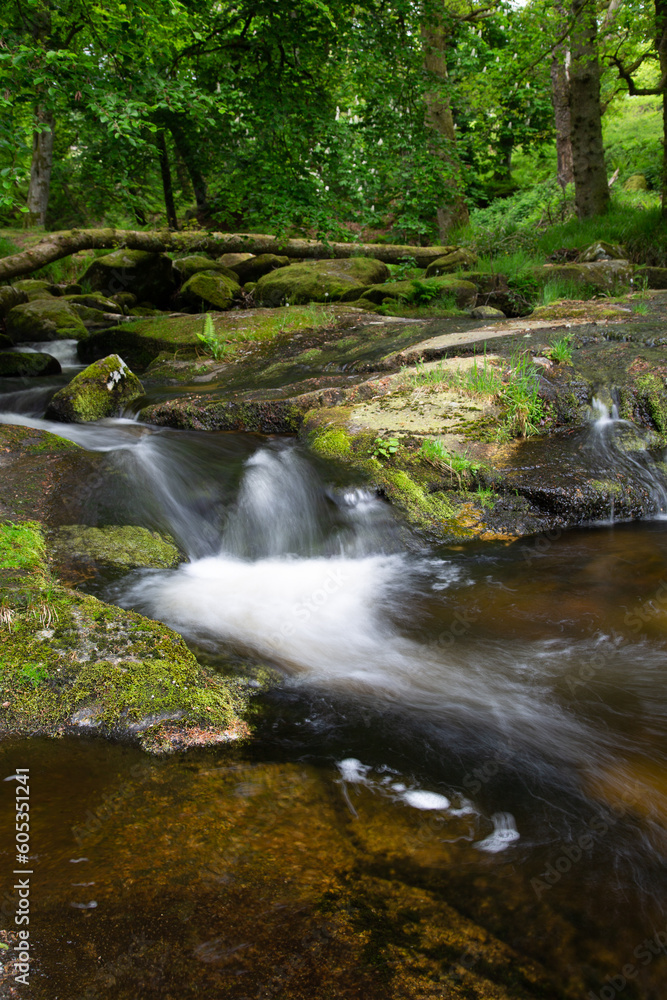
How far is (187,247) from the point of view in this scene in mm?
12938

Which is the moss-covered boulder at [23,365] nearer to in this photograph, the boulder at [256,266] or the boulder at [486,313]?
the boulder at [256,266]

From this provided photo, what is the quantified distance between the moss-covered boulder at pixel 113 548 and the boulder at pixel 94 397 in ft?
10.1

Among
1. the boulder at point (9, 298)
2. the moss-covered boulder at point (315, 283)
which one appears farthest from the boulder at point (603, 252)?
the boulder at point (9, 298)

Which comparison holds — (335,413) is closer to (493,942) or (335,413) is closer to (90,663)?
(90,663)

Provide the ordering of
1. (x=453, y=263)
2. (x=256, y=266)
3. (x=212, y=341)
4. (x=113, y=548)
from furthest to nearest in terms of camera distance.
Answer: (x=256, y=266)
(x=453, y=263)
(x=212, y=341)
(x=113, y=548)

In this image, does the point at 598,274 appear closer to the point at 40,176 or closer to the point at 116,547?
the point at 116,547

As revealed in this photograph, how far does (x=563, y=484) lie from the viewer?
500cm

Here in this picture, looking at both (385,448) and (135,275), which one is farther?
(135,275)

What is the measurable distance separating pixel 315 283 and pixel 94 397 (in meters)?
6.13

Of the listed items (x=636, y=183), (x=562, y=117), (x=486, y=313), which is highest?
(x=562, y=117)

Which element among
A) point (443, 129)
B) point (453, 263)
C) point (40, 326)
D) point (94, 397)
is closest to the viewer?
point (94, 397)

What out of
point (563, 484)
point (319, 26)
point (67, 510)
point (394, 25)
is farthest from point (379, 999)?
point (394, 25)

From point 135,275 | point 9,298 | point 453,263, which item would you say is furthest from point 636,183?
point 9,298

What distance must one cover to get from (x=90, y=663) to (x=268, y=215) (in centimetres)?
951
